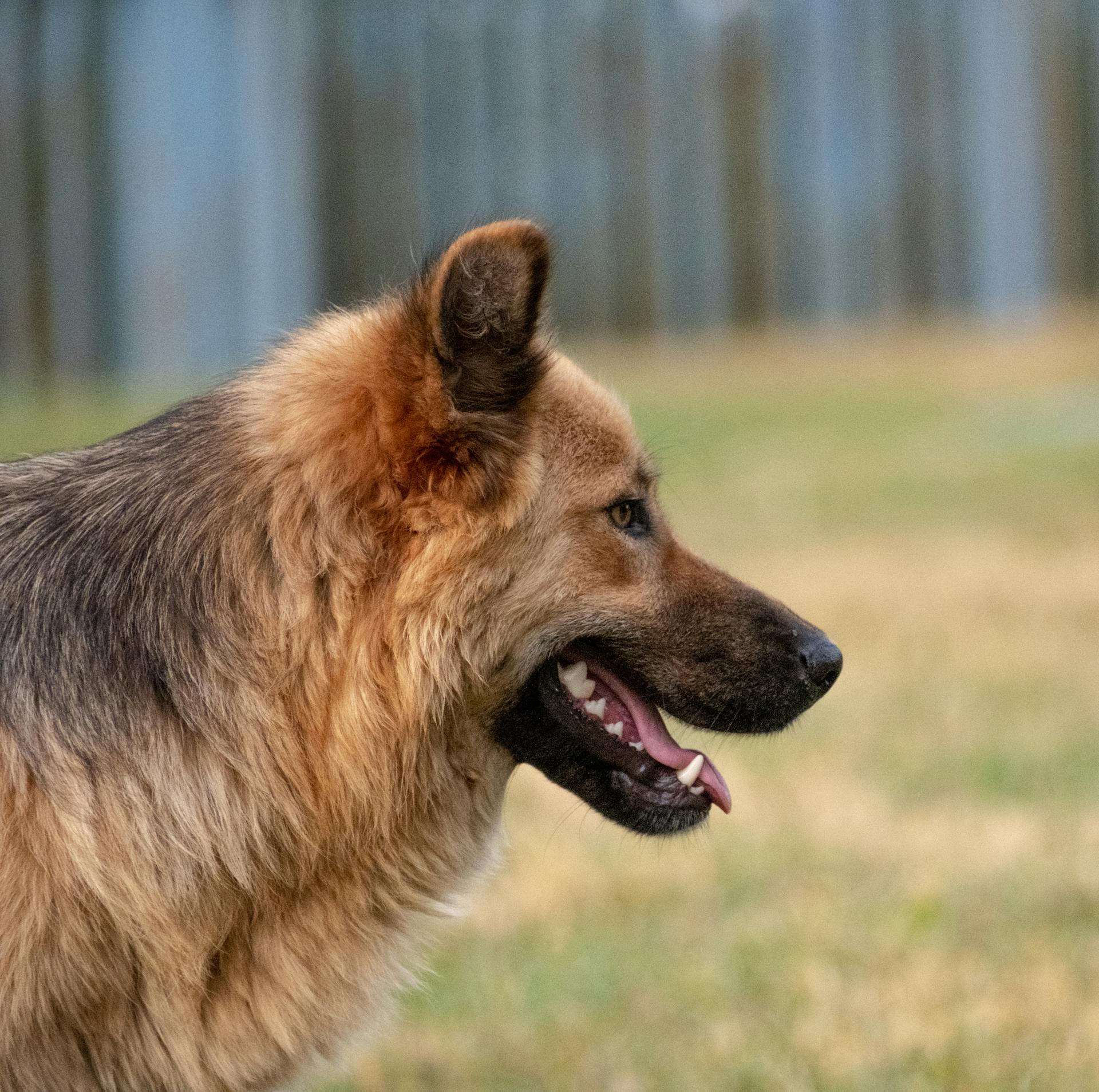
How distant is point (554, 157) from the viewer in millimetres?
20766

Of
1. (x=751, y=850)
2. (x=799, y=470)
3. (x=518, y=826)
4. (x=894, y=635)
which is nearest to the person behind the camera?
(x=751, y=850)

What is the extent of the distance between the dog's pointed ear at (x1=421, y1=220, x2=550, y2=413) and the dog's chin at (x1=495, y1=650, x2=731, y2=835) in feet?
1.92

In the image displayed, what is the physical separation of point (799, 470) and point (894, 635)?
5238 mm

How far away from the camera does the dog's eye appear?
2920 millimetres

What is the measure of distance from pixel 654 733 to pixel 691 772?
11cm

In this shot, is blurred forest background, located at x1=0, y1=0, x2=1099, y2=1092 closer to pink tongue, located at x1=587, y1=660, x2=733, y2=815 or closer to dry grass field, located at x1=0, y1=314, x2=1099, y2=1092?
dry grass field, located at x1=0, y1=314, x2=1099, y2=1092

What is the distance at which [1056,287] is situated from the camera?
66.6ft

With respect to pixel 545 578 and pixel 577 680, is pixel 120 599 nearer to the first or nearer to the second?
pixel 545 578

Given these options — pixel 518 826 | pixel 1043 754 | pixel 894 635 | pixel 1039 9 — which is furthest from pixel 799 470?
pixel 1039 9

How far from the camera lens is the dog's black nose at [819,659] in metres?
3.06

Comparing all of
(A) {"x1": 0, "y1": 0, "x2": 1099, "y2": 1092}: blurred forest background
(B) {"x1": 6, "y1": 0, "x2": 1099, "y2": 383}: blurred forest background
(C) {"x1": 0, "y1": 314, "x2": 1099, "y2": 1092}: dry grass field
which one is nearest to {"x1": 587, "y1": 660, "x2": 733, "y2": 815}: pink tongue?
(C) {"x1": 0, "y1": 314, "x2": 1099, "y2": 1092}: dry grass field

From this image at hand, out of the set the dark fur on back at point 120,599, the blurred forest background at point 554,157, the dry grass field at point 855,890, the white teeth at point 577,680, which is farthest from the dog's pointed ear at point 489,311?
the blurred forest background at point 554,157

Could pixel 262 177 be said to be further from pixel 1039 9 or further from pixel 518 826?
pixel 518 826

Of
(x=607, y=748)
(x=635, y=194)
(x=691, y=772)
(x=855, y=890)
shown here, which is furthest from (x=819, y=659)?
(x=635, y=194)
